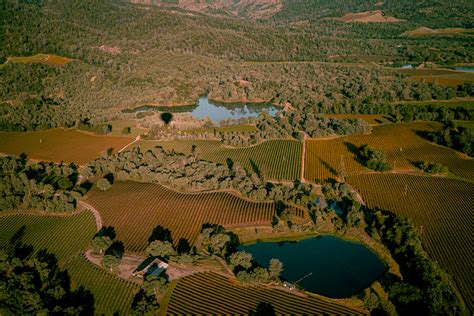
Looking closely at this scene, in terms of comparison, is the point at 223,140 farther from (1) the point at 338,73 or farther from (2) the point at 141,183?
(1) the point at 338,73

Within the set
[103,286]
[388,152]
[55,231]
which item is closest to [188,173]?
[55,231]

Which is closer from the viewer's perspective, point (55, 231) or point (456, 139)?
point (55, 231)

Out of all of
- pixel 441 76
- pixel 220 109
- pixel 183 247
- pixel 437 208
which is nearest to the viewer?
pixel 183 247

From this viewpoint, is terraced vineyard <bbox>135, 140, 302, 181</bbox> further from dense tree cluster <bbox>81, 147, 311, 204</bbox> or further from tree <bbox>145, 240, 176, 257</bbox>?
tree <bbox>145, 240, 176, 257</bbox>

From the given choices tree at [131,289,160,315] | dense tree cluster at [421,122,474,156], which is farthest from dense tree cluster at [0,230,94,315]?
dense tree cluster at [421,122,474,156]

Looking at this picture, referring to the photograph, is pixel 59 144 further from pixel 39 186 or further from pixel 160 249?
pixel 160 249

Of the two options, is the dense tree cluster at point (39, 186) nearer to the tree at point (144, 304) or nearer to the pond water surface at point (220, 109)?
the tree at point (144, 304)
